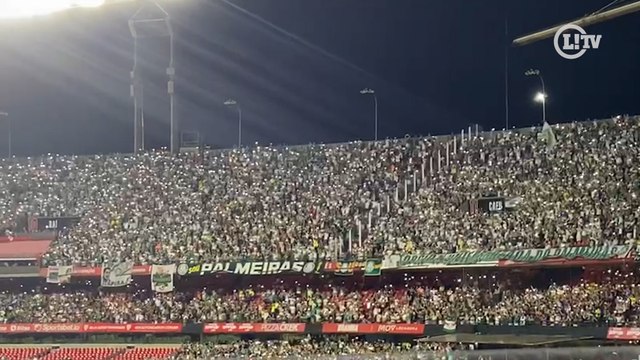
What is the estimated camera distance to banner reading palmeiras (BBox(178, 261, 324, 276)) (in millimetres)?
50250

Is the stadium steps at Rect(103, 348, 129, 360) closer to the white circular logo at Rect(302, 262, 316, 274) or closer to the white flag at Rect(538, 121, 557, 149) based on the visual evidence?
the white circular logo at Rect(302, 262, 316, 274)

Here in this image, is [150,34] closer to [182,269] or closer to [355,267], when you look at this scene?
[182,269]

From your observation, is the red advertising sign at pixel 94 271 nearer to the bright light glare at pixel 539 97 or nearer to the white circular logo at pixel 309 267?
the white circular logo at pixel 309 267

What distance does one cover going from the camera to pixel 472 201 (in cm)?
5038

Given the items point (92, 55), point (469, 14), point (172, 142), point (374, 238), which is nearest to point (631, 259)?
point (374, 238)

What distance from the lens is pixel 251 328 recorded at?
5012 centimetres

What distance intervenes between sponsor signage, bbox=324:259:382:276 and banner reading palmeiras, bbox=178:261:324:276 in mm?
634

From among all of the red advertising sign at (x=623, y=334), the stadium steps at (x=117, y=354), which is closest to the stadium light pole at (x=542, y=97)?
the red advertising sign at (x=623, y=334)

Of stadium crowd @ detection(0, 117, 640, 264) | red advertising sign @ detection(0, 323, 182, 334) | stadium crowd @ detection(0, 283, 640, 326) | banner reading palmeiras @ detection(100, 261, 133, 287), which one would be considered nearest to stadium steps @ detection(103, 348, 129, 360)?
red advertising sign @ detection(0, 323, 182, 334)

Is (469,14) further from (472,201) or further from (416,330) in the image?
(416,330)

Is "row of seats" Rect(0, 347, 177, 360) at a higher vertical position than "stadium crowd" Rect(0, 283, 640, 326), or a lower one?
lower

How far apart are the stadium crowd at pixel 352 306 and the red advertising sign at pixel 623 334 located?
1.42 ft

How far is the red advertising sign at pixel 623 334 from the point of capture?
38.8m

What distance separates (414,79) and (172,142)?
17472 mm
